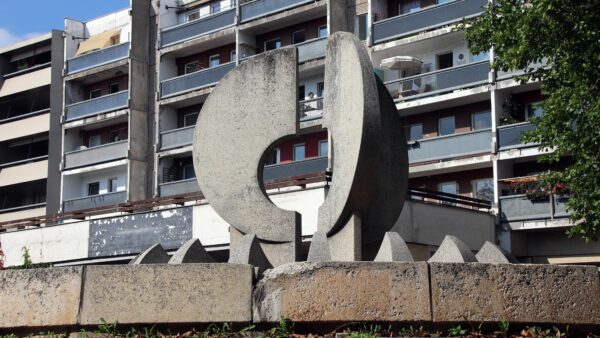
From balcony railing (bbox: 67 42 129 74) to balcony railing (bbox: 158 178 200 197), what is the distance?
714 cm

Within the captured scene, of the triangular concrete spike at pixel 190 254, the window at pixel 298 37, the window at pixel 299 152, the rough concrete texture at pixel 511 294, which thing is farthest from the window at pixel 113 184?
the rough concrete texture at pixel 511 294

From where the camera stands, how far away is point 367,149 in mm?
13578

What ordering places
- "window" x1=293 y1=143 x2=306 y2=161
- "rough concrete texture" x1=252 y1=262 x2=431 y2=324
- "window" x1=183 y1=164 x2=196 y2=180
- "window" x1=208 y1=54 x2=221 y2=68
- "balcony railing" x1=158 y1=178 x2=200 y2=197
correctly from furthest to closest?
"window" x1=208 y1=54 x2=221 y2=68
"window" x1=183 y1=164 x2=196 y2=180
"balcony railing" x1=158 y1=178 x2=200 y2=197
"window" x1=293 y1=143 x2=306 y2=161
"rough concrete texture" x1=252 y1=262 x2=431 y2=324

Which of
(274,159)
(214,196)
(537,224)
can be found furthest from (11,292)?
(274,159)

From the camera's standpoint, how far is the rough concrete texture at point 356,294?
10.3 m

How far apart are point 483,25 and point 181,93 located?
2391cm

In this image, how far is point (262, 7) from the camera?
43.2 meters

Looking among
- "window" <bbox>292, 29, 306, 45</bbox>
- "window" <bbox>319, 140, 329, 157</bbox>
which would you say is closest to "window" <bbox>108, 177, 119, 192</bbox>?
"window" <bbox>292, 29, 306, 45</bbox>

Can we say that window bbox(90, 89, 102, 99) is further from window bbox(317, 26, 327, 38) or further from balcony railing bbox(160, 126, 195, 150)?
window bbox(317, 26, 327, 38)

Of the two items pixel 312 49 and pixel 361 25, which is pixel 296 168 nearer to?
pixel 312 49

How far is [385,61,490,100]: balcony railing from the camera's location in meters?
36.2

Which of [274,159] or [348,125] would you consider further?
[274,159]

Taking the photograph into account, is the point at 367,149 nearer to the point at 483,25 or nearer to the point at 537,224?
the point at 483,25

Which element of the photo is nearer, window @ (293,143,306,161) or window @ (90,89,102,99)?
window @ (293,143,306,161)
